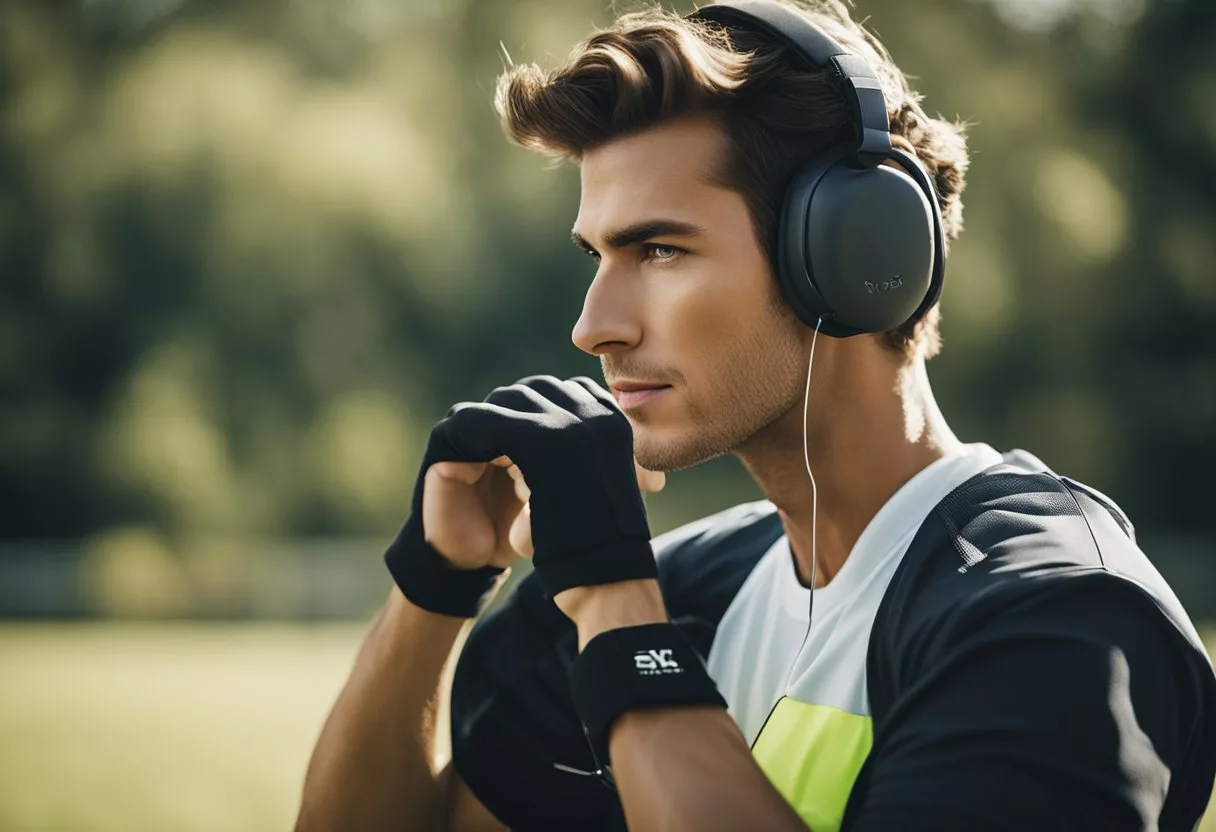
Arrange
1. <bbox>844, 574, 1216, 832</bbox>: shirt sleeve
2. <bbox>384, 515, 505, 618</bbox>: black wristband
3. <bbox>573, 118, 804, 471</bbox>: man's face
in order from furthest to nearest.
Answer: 1. <bbox>384, 515, 505, 618</bbox>: black wristband
2. <bbox>573, 118, 804, 471</bbox>: man's face
3. <bbox>844, 574, 1216, 832</bbox>: shirt sleeve

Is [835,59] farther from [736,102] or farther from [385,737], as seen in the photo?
[385,737]

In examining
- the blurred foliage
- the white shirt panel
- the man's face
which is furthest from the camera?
the blurred foliage

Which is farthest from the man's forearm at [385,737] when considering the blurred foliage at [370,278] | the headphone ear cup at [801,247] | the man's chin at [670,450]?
the blurred foliage at [370,278]

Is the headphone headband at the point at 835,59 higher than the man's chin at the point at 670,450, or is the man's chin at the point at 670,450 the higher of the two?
the headphone headband at the point at 835,59

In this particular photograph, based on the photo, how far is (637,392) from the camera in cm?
176

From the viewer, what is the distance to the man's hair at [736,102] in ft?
5.75

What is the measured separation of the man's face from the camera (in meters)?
1.72

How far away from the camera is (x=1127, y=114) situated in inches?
601

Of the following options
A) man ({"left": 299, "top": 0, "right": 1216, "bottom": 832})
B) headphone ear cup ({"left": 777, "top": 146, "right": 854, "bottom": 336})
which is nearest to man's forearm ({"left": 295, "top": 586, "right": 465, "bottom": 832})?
man ({"left": 299, "top": 0, "right": 1216, "bottom": 832})

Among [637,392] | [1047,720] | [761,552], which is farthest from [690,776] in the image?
[761,552]

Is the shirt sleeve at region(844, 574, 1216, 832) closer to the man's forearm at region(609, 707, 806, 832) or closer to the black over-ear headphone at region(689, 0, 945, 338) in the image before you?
the man's forearm at region(609, 707, 806, 832)

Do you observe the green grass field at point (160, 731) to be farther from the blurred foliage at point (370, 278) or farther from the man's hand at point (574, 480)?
the blurred foliage at point (370, 278)

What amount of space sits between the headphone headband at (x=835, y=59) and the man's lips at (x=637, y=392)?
390mm

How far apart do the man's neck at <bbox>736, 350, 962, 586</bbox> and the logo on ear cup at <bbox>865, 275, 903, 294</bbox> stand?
0.18 m
